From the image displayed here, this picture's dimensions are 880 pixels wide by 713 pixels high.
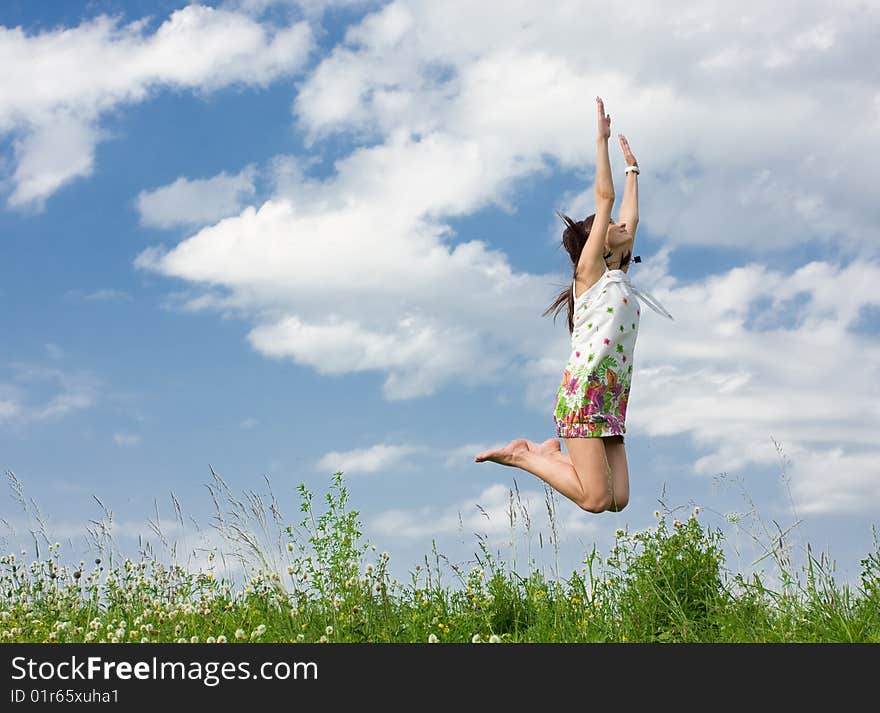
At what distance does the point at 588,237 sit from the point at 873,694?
379cm

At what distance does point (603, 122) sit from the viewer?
7.31m

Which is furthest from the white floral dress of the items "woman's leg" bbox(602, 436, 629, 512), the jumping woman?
"woman's leg" bbox(602, 436, 629, 512)

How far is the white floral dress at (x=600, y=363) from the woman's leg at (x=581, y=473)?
0.35 feet

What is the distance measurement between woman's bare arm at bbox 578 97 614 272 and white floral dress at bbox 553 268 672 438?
198 millimetres

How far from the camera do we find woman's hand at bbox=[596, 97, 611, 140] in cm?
724

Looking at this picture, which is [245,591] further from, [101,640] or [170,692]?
[170,692]

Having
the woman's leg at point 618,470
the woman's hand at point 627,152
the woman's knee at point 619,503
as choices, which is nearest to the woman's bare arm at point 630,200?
the woman's hand at point 627,152

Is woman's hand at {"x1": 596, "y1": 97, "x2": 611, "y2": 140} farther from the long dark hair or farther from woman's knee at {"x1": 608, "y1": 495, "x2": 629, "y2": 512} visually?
woman's knee at {"x1": 608, "y1": 495, "x2": 629, "y2": 512}

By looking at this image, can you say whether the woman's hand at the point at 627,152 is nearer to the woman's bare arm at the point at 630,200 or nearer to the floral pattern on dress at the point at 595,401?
the woman's bare arm at the point at 630,200

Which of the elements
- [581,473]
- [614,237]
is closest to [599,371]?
[581,473]

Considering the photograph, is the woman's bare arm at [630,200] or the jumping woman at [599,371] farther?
the woman's bare arm at [630,200]

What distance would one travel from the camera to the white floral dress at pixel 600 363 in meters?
7.08

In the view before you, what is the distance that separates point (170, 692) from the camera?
17.1ft

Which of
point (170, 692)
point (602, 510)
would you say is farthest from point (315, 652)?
point (602, 510)
